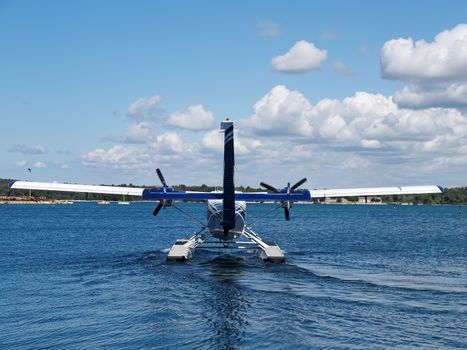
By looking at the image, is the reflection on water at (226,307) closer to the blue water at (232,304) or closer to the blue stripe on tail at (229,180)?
the blue water at (232,304)

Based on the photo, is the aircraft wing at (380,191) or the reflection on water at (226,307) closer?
the reflection on water at (226,307)

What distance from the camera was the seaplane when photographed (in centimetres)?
2581

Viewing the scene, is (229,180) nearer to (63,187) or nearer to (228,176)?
(228,176)

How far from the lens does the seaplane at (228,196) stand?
84.7 feet

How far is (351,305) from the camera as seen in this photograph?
64.2ft

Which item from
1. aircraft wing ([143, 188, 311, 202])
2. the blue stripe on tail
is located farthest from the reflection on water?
aircraft wing ([143, 188, 311, 202])

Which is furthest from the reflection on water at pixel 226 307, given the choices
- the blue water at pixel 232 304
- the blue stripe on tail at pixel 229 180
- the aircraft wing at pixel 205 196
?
the aircraft wing at pixel 205 196

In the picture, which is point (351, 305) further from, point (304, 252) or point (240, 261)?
point (304, 252)

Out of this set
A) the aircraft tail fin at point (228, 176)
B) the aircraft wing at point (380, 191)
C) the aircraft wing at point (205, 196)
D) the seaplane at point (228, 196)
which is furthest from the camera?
the aircraft wing at point (380, 191)

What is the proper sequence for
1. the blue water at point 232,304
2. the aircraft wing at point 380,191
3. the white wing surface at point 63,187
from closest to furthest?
the blue water at point 232,304, the white wing surface at point 63,187, the aircraft wing at point 380,191

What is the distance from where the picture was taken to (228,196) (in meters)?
26.0

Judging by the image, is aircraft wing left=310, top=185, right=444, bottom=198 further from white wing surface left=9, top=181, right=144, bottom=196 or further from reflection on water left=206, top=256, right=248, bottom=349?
white wing surface left=9, top=181, right=144, bottom=196

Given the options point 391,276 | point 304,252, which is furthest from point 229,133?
point 304,252

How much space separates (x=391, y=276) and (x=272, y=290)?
7795mm
